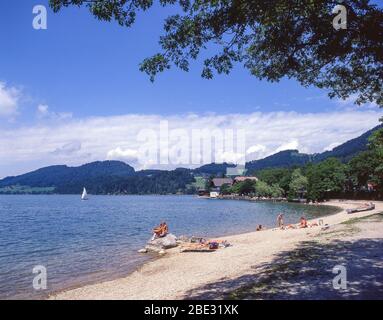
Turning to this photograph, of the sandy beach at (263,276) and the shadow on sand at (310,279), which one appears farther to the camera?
the sandy beach at (263,276)

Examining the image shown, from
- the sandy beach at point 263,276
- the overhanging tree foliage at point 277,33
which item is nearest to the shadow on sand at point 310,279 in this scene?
the sandy beach at point 263,276

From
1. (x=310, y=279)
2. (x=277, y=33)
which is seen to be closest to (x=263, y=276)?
(x=310, y=279)

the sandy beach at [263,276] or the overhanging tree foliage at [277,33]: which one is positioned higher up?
the overhanging tree foliage at [277,33]

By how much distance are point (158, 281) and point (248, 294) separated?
1006 cm

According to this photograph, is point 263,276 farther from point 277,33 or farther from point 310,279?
point 277,33

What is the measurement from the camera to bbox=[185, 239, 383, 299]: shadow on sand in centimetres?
1148

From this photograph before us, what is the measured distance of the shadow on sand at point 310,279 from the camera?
37.7ft

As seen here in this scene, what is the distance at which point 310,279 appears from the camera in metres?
13.4

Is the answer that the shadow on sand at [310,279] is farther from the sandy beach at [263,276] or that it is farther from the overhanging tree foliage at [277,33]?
the overhanging tree foliage at [277,33]

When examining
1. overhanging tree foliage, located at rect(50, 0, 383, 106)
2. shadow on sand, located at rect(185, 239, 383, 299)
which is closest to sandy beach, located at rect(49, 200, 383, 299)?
shadow on sand, located at rect(185, 239, 383, 299)

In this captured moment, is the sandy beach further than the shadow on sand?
Yes

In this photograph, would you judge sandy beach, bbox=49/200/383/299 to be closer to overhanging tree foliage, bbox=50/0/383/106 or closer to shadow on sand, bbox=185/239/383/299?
shadow on sand, bbox=185/239/383/299

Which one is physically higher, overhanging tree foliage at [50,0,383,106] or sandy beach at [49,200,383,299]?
overhanging tree foliage at [50,0,383,106]

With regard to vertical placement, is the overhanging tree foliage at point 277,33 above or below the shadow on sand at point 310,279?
above
